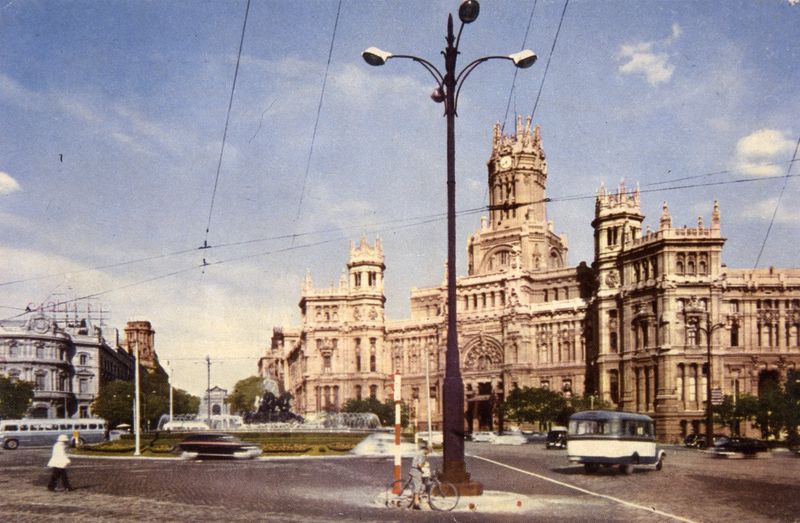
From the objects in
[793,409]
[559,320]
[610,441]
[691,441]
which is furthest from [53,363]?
[610,441]

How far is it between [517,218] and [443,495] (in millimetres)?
92726

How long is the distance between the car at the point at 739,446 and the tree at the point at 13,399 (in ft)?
205

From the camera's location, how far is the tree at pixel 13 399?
74.6 m

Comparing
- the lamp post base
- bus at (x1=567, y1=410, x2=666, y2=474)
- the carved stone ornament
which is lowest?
bus at (x1=567, y1=410, x2=666, y2=474)

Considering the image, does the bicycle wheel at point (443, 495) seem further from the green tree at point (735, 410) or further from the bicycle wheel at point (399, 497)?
the green tree at point (735, 410)

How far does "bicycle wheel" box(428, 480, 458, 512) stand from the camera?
1780 cm

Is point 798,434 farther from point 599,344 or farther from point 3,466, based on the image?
point 3,466

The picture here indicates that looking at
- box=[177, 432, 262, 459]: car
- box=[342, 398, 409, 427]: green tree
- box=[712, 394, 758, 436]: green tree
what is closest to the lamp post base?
box=[177, 432, 262, 459]: car

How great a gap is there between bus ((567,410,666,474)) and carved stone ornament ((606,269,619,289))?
5345 cm

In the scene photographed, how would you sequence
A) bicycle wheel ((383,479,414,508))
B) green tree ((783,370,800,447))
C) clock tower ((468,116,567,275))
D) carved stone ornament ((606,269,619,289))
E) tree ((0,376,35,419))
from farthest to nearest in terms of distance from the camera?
clock tower ((468,116,567,275)) → carved stone ornament ((606,269,619,289)) → tree ((0,376,35,419)) → green tree ((783,370,800,447)) → bicycle wheel ((383,479,414,508))

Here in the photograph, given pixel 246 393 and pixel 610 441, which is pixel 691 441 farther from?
pixel 246 393

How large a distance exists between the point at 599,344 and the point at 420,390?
30323 mm

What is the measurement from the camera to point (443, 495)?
1819 cm

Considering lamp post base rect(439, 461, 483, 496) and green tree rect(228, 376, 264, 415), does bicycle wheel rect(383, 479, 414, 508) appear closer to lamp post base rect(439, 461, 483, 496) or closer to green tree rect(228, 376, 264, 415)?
lamp post base rect(439, 461, 483, 496)
